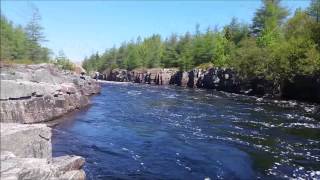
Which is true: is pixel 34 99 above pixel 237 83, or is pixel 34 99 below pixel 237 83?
below

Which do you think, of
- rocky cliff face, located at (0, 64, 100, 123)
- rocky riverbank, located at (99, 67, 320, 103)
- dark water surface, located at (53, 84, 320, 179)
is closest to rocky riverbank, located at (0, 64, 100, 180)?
rocky cliff face, located at (0, 64, 100, 123)

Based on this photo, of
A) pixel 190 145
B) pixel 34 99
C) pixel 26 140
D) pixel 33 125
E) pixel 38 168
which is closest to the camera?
pixel 38 168

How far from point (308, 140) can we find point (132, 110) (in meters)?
16.0

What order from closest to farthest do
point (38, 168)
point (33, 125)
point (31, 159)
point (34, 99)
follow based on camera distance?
point (38, 168), point (31, 159), point (33, 125), point (34, 99)

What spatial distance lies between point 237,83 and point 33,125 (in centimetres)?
5687

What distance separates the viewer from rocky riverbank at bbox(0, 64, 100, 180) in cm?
1000

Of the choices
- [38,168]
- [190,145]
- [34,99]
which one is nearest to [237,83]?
[34,99]

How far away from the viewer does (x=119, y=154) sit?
55.0 ft

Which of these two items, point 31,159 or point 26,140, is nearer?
point 31,159

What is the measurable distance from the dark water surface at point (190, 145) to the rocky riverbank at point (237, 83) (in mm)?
21008

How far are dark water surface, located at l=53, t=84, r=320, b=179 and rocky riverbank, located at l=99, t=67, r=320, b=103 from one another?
2101cm

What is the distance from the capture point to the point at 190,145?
19.0 meters

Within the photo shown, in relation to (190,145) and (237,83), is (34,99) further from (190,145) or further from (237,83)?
(237,83)

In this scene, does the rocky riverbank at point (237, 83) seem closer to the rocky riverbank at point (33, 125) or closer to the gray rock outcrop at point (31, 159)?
the rocky riverbank at point (33, 125)
